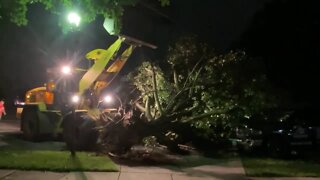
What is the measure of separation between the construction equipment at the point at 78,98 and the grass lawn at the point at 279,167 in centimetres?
499

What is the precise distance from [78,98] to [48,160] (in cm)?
427

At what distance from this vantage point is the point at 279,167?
485 inches

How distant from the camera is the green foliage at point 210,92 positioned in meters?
15.0

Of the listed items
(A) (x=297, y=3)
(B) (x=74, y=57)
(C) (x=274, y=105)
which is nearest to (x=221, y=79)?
(C) (x=274, y=105)

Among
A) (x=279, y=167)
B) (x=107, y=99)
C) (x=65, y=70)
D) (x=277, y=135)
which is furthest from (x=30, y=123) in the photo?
(x=279, y=167)

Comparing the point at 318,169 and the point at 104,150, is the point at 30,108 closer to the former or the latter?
the point at 104,150

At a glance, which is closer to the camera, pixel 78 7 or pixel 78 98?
pixel 78 7

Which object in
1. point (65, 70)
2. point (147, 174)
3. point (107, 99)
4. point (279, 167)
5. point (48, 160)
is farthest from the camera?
point (107, 99)

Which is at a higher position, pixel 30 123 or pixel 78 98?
pixel 78 98

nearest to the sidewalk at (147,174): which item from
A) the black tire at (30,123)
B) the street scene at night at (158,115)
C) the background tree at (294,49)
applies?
the street scene at night at (158,115)

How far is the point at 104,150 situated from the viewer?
1411 cm

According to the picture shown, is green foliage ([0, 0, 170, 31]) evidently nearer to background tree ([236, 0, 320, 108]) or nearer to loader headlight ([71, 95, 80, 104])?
loader headlight ([71, 95, 80, 104])

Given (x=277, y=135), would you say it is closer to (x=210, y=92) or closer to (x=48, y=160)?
(x=210, y=92)

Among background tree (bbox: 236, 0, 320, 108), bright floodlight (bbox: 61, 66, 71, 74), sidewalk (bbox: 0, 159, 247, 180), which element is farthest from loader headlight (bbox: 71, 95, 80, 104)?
background tree (bbox: 236, 0, 320, 108)
